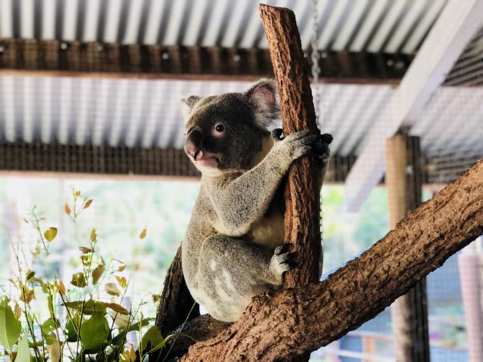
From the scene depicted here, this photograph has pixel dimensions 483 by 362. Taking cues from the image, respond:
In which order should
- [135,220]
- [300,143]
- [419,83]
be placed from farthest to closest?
1. [419,83]
2. [135,220]
3. [300,143]

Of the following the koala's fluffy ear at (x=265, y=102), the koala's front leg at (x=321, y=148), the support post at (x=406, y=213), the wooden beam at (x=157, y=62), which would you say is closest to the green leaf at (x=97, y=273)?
the koala's front leg at (x=321, y=148)

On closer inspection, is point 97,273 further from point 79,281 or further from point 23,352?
point 23,352

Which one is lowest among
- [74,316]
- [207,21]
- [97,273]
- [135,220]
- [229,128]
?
[74,316]

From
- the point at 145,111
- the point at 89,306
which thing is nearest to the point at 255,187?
the point at 89,306

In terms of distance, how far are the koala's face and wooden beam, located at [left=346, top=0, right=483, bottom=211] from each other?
189cm

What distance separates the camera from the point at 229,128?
221 cm

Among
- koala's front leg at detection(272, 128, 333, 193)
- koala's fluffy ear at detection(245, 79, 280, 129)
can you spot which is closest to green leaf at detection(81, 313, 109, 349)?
koala's front leg at detection(272, 128, 333, 193)

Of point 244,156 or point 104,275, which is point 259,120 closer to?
point 244,156

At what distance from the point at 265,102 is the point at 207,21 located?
Result: 2.22m

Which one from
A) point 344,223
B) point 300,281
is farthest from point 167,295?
point 344,223

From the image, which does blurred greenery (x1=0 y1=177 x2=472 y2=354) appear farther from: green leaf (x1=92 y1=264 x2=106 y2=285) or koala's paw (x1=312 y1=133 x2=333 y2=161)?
koala's paw (x1=312 y1=133 x2=333 y2=161)

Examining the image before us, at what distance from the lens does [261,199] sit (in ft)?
6.29

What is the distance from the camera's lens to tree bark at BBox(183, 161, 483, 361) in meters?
1.43

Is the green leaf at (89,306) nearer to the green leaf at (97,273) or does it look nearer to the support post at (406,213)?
the green leaf at (97,273)
